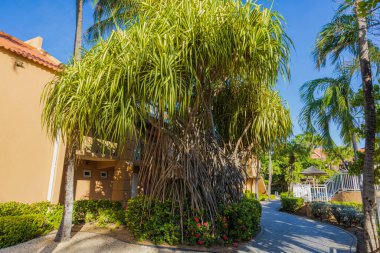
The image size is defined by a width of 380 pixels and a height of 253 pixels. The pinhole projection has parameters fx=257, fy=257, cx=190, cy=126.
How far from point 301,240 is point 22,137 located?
358 inches

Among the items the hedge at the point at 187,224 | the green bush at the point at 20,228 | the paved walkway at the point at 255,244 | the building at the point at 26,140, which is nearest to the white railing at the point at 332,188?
the paved walkway at the point at 255,244

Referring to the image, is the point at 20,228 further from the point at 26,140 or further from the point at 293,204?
the point at 293,204

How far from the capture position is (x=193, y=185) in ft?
20.8

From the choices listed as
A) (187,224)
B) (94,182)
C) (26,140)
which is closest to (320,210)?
(187,224)

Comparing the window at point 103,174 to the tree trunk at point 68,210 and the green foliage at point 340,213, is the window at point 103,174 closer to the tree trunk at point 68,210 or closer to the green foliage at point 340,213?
the tree trunk at point 68,210

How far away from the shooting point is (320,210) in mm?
11859

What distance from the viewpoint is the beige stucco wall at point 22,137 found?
7.69 meters

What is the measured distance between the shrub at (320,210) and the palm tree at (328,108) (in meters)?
2.81

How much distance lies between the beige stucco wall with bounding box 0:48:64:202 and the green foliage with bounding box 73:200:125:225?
3.24 feet

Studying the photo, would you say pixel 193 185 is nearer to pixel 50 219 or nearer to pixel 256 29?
pixel 256 29

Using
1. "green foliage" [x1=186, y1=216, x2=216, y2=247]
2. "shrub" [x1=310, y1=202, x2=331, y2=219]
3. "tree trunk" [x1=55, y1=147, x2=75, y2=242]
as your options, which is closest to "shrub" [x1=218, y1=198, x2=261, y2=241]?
"green foliage" [x1=186, y1=216, x2=216, y2=247]

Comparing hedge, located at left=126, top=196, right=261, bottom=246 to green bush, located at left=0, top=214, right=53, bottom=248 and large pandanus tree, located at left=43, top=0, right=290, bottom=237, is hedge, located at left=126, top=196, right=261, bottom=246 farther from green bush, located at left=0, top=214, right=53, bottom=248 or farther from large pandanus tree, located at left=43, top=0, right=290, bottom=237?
green bush, located at left=0, top=214, right=53, bottom=248

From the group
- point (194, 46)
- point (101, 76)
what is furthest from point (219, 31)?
A: point (101, 76)

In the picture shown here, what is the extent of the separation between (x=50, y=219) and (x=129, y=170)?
12.4 feet
